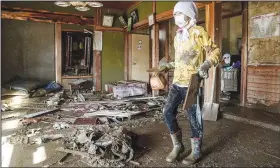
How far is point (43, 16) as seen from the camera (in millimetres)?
7953

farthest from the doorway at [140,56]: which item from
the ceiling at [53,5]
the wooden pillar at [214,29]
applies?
the wooden pillar at [214,29]

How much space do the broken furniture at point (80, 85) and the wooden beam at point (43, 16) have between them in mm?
2219

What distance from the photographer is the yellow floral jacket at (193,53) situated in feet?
7.57

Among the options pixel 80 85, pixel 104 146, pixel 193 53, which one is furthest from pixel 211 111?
pixel 80 85

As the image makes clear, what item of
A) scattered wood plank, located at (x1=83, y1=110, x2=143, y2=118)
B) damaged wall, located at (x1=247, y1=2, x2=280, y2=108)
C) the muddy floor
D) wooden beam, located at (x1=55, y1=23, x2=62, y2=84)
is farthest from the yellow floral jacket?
wooden beam, located at (x1=55, y1=23, x2=62, y2=84)

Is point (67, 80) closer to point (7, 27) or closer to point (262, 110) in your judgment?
point (7, 27)

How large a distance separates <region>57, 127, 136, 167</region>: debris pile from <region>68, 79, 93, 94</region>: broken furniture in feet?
16.4

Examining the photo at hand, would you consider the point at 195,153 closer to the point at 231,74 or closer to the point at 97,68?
the point at 231,74

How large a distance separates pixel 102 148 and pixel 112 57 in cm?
669

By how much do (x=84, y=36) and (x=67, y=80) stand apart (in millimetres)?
2096

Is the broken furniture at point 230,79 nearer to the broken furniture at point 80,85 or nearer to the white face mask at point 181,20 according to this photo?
the white face mask at point 181,20

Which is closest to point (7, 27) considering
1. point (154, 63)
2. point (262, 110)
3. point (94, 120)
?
point (154, 63)

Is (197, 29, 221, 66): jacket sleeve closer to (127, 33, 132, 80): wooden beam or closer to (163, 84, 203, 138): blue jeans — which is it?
(163, 84, 203, 138): blue jeans

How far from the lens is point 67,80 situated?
8.51 m
